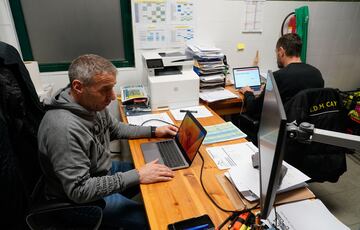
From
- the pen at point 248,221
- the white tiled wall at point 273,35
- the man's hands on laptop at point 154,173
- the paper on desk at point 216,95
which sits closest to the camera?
the pen at point 248,221

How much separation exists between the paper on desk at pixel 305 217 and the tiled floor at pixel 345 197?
1.19 m

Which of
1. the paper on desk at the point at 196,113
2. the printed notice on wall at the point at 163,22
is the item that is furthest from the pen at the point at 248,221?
the printed notice on wall at the point at 163,22

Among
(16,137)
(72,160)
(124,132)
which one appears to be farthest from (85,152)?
(124,132)

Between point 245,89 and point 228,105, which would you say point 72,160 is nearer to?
point 228,105

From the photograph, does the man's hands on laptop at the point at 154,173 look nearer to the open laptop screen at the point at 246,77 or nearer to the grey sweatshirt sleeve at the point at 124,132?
the grey sweatshirt sleeve at the point at 124,132

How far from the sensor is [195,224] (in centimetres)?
93

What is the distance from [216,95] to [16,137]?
156cm

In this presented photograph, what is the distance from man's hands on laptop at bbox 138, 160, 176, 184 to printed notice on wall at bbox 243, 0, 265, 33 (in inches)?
76.4

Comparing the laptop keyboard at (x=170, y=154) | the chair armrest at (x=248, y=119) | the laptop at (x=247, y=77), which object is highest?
the laptop at (x=247, y=77)

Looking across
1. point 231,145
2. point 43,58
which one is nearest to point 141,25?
point 43,58

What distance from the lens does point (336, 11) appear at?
9.30ft

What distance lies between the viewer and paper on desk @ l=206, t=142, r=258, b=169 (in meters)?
1.30

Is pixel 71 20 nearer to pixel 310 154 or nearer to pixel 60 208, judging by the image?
pixel 60 208

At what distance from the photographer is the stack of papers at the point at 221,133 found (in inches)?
60.5
